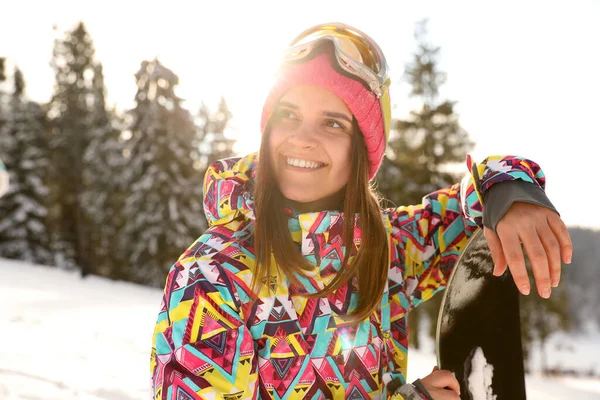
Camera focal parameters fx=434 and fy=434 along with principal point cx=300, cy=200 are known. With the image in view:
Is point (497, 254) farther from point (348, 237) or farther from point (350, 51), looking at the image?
point (350, 51)

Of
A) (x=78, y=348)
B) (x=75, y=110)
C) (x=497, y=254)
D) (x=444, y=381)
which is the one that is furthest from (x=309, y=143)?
(x=75, y=110)

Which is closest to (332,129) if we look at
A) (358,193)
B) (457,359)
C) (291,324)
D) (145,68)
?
(358,193)

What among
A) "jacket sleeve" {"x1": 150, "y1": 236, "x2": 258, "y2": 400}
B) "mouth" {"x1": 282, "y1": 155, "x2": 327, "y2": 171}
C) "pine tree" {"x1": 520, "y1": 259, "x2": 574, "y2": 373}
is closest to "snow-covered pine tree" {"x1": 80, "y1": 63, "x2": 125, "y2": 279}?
"pine tree" {"x1": 520, "y1": 259, "x2": 574, "y2": 373}

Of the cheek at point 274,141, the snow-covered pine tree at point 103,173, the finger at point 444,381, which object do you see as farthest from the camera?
the snow-covered pine tree at point 103,173

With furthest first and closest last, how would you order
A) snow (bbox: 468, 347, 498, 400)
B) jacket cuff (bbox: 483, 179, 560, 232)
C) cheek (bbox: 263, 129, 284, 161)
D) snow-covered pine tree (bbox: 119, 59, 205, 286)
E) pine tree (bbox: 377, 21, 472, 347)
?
snow-covered pine tree (bbox: 119, 59, 205, 286) → pine tree (bbox: 377, 21, 472, 347) → cheek (bbox: 263, 129, 284, 161) → snow (bbox: 468, 347, 498, 400) → jacket cuff (bbox: 483, 179, 560, 232)

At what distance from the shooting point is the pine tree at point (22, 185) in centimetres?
2241

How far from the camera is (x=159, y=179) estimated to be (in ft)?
62.8

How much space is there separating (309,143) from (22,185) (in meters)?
25.4

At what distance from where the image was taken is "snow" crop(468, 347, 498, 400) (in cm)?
172

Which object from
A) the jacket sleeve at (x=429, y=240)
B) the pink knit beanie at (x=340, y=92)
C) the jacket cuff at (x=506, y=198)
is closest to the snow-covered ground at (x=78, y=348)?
the jacket sleeve at (x=429, y=240)

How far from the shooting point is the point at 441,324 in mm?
1805

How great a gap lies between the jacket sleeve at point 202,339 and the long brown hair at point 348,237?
0.52 ft

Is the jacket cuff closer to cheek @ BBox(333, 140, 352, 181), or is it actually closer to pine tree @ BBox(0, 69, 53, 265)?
cheek @ BBox(333, 140, 352, 181)

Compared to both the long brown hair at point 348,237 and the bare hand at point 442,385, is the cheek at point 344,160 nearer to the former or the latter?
the long brown hair at point 348,237
